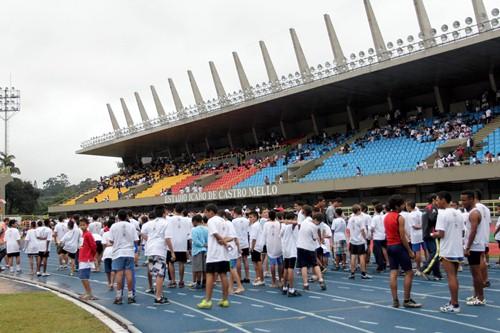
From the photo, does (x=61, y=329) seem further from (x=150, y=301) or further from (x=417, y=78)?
(x=417, y=78)

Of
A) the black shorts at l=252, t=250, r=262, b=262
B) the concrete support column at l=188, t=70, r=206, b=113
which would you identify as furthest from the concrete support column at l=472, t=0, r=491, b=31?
the concrete support column at l=188, t=70, r=206, b=113

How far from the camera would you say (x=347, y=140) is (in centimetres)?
3912

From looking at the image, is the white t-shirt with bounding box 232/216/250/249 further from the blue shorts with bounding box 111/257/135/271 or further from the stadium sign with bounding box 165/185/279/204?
the stadium sign with bounding box 165/185/279/204

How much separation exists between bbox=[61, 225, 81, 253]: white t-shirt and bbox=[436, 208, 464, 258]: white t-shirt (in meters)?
10.6

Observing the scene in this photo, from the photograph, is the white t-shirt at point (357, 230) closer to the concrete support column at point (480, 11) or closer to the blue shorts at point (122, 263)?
the blue shorts at point (122, 263)

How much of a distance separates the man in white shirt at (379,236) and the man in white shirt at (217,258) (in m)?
5.49

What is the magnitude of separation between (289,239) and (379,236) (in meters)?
3.76

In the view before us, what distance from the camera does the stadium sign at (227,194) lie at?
35.5 metres

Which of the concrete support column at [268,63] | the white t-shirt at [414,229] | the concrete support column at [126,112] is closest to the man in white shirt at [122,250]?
the white t-shirt at [414,229]

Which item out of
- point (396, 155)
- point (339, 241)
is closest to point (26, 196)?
point (396, 155)

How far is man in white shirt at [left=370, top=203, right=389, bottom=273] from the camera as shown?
46.8 feet

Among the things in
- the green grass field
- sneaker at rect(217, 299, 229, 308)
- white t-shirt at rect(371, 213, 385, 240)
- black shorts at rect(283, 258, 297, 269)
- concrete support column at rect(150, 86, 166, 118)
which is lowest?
sneaker at rect(217, 299, 229, 308)

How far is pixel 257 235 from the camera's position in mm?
13328

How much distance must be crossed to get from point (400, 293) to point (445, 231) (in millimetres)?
2524
